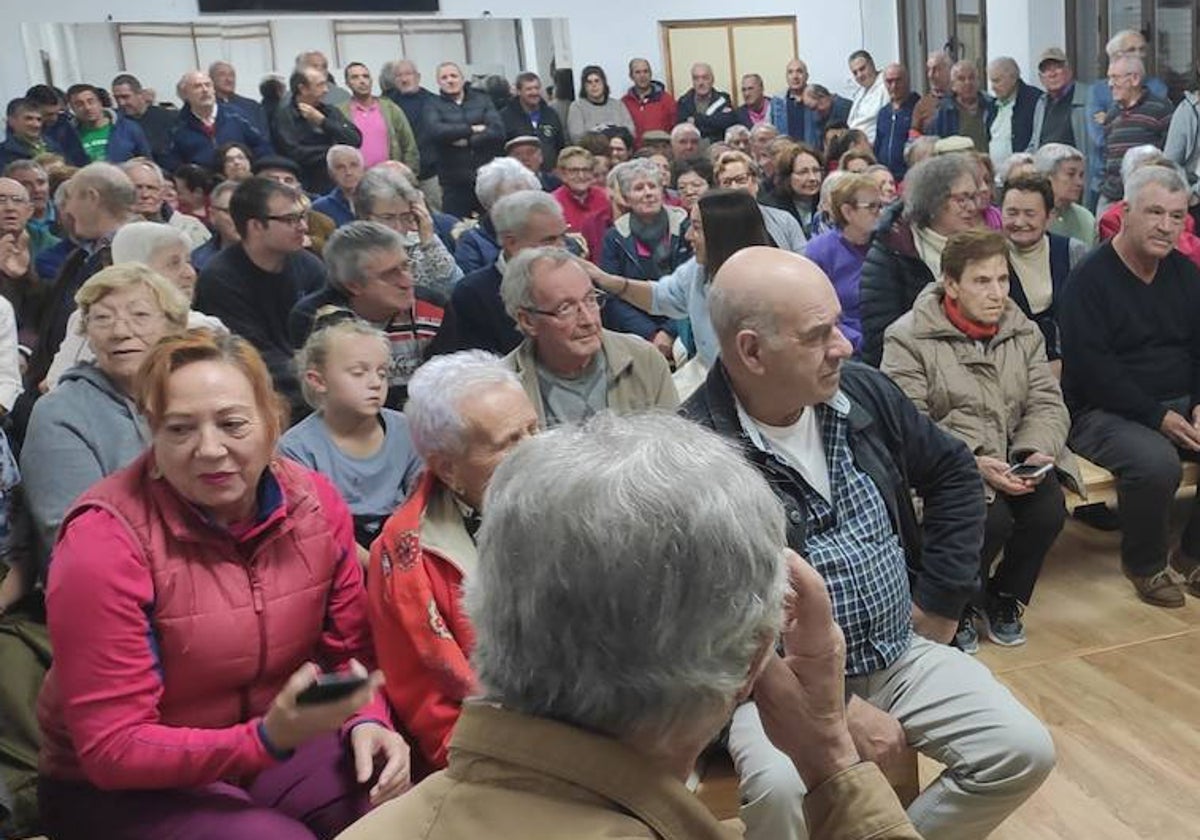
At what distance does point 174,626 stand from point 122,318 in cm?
99

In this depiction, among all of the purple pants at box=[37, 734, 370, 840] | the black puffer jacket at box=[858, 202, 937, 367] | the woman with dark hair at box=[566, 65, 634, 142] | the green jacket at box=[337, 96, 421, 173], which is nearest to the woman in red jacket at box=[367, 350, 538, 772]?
the purple pants at box=[37, 734, 370, 840]

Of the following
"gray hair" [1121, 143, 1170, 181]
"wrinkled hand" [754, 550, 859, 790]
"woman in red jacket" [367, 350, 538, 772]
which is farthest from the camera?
"gray hair" [1121, 143, 1170, 181]

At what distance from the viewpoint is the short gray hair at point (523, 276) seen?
2.78 metres

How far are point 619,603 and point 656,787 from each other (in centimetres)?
16

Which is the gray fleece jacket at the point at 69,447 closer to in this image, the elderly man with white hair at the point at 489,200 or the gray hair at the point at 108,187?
the gray hair at the point at 108,187

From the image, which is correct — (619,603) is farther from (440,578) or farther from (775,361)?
(775,361)

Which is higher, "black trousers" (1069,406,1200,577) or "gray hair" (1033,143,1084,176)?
"gray hair" (1033,143,1084,176)

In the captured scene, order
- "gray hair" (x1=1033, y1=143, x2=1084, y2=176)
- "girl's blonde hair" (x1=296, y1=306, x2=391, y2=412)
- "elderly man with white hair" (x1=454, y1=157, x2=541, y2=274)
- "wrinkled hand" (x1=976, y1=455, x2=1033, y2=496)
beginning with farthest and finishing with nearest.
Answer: "gray hair" (x1=1033, y1=143, x2=1084, y2=176) → "elderly man with white hair" (x1=454, y1=157, x2=541, y2=274) → "wrinkled hand" (x1=976, y1=455, x2=1033, y2=496) → "girl's blonde hair" (x1=296, y1=306, x2=391, y2=412)

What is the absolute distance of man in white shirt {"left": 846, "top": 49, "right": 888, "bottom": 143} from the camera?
368 inches

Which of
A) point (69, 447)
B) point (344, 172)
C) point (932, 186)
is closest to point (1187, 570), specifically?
point (932, 186)

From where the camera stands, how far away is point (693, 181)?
5.70m

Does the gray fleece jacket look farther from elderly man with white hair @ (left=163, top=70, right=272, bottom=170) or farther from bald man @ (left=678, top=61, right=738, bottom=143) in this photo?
bald man @ (left=678, top=61, right=738, bottom=143)

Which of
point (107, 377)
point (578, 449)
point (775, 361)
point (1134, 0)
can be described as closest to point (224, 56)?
point (1134, 0)

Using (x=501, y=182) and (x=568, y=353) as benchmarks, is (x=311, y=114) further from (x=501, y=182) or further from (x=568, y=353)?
(x=568, y=353)
